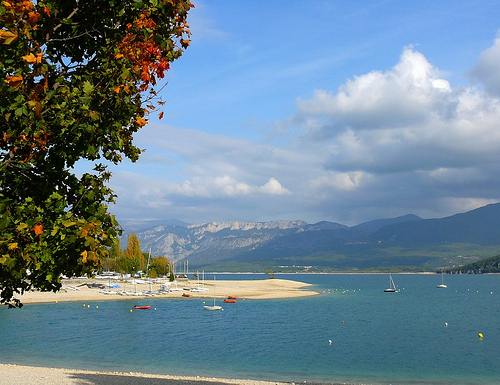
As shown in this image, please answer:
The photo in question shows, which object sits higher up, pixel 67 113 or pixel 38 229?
pixel 67 113

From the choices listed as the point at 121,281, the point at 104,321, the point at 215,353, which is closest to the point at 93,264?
the point at 215,353

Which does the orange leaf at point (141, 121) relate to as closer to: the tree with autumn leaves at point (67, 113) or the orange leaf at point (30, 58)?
the tree with autumn leaves at point (67, 113)

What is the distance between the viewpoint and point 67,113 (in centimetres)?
863

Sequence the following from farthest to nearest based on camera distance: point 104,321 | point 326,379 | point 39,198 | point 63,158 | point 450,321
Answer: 1. point 450,321
2. point 104,321
3. point 326,379
4. point 39,198
5. point 63,158

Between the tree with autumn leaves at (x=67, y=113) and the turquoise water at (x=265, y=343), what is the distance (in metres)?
31.9

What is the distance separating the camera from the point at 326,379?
1471 inches

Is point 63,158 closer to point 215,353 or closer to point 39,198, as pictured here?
point 39,198

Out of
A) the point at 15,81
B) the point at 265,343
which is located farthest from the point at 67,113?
the point at 265,343

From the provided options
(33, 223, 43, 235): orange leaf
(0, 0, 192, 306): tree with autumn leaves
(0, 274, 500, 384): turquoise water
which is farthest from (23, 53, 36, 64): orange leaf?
(0, 274, 500, 384): turquoise water

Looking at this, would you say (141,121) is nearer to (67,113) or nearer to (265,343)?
(67,113)

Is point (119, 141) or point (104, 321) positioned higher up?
point (119, 141)

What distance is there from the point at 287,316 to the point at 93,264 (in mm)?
79147

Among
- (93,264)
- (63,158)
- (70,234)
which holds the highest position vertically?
(63,158)

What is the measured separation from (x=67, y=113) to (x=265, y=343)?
5116 centimetres
